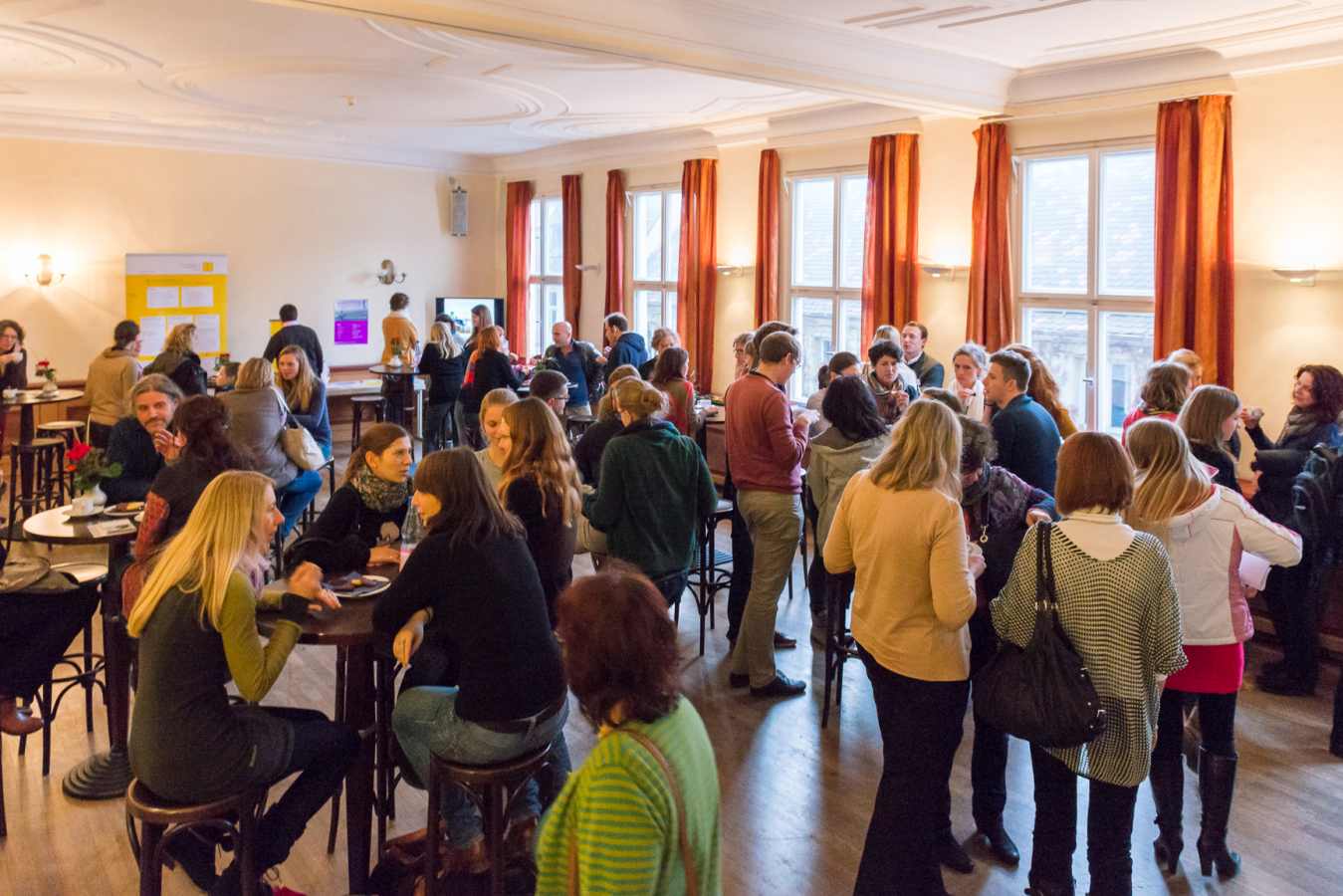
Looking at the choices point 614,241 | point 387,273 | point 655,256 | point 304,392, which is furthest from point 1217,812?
point 387,273

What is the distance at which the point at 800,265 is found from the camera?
9.66 m

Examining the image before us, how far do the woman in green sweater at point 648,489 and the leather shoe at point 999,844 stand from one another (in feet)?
4.88

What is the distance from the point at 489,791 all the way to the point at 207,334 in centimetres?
977

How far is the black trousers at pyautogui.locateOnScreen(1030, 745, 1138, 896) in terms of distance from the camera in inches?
110

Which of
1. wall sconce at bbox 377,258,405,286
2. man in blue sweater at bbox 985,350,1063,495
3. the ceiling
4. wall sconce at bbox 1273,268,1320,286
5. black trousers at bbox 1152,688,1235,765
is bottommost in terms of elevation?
black trousers at bbox 1152,688,1235,765

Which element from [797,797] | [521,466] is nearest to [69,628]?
[521,466]

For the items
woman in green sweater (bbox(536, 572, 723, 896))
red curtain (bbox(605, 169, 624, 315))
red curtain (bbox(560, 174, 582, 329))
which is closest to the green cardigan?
woman in green sweater (bbox(536, 572, 723, 896))

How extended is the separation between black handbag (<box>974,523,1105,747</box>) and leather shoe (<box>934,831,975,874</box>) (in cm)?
72

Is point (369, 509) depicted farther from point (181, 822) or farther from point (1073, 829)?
point (1073, 829)

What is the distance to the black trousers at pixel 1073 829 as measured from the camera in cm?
278

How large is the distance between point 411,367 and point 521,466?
7555 millimetres

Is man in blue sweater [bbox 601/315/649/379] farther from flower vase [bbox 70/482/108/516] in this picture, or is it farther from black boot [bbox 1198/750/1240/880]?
black boot [bbox 1198/750/1240/880]

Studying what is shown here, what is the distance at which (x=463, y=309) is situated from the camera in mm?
13000

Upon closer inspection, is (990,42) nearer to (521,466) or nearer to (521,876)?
(521,466)
